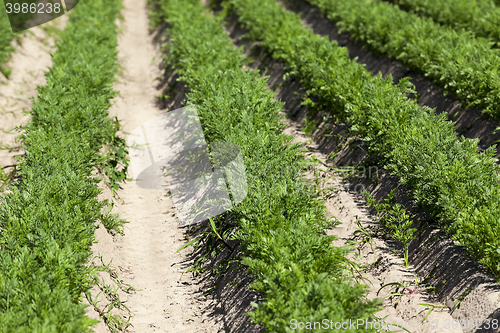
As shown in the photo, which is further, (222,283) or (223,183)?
(223,183)

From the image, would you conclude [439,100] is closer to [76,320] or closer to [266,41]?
[266,41]

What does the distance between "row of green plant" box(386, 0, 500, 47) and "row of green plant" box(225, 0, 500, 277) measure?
3.87 meters

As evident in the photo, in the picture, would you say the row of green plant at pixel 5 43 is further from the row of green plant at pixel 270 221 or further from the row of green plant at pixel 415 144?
the row of green plant at pixel 415 144

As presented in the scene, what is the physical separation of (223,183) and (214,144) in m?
0.99

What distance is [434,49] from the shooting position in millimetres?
8891

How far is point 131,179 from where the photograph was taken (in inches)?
308

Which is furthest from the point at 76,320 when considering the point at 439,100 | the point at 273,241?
the point at 439,100

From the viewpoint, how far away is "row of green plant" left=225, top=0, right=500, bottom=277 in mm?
4906

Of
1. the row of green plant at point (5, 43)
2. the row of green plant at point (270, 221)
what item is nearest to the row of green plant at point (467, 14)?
the row of green plant at point (270, 221)

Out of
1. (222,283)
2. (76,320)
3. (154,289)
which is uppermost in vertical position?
(76,320)

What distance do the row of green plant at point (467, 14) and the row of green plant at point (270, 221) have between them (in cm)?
606

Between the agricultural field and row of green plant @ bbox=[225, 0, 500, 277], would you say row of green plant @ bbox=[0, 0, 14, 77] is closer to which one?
the agricultural field

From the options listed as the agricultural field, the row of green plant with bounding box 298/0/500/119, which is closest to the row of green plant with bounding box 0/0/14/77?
the agricultural field

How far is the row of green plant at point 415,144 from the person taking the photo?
4.91 metres
